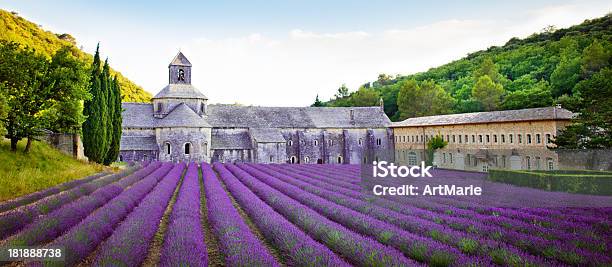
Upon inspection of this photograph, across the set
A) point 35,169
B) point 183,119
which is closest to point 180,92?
point 183,119

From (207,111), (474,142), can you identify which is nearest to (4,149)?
(207,111)

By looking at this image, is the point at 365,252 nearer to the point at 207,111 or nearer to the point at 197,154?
the point at 197,154

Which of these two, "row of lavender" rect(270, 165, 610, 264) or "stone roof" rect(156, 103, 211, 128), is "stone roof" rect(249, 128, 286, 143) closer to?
"stone roof" rect(156, 103, 211, 128)

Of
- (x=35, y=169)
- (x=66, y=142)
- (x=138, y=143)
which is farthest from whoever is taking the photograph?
(x=138, y=143)

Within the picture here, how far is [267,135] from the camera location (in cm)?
4609

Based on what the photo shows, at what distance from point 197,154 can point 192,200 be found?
95.6ft

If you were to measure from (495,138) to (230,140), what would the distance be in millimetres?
25885

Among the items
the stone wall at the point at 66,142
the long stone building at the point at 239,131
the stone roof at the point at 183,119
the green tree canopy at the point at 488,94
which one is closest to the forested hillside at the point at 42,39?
the long stone building at the point at 239,131

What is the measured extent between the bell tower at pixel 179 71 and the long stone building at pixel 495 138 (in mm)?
25709

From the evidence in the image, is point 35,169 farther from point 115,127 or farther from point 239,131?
point 239,131

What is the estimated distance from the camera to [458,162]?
1364 inches

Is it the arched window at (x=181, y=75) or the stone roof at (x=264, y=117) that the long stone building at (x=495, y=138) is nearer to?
the stone roof at (x=264, y=117)

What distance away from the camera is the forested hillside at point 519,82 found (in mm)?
51594

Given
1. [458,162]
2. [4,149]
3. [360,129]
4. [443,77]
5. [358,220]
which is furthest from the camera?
[443,77]
